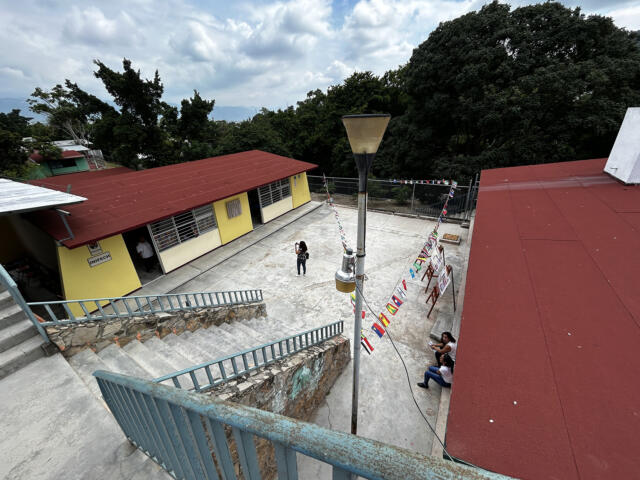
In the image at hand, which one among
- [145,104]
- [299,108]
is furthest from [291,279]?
[299,108]

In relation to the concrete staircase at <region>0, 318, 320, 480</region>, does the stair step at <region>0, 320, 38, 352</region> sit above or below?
above

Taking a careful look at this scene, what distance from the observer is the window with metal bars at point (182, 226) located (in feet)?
32.1

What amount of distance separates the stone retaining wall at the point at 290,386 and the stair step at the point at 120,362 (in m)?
1.33

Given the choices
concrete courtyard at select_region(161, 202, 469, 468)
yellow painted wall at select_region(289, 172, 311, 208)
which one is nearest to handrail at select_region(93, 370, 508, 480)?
concrete courtyard at select_region(161, 202, 469, 468)

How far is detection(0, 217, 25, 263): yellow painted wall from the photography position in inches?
370

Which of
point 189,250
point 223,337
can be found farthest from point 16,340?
point 189,250

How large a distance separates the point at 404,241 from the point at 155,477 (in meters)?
11.9

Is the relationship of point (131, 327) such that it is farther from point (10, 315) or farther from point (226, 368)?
point (226, 368)

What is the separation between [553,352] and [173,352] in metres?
5.59

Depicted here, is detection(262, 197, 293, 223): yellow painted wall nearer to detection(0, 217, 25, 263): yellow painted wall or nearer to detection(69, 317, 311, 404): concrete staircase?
detection(69, 317, 311, 404): concrete staircase

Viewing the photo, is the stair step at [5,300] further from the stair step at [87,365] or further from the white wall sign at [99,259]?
the white wall sign at [99,259]

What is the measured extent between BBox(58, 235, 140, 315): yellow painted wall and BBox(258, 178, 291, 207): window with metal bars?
7010 mm

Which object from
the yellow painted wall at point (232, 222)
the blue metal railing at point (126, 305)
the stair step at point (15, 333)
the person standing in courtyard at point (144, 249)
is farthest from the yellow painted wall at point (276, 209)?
the stair step at point (15, 333)

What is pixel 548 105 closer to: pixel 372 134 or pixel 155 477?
pixel 372 134
